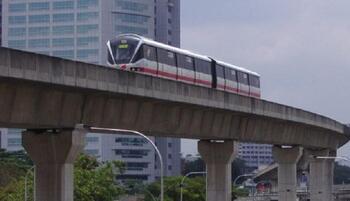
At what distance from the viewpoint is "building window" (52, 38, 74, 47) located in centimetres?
18600

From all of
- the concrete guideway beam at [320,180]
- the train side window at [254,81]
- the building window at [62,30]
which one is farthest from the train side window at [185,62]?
the building window at [62,30]

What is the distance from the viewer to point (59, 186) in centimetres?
4428

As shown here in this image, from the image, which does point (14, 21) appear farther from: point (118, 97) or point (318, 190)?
point (118, 97)

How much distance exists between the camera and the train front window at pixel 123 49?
176 ft

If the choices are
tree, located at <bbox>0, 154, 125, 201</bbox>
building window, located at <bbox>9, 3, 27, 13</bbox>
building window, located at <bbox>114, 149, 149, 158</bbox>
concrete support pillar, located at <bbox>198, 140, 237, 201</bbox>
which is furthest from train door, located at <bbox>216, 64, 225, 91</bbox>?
building window, located at <bbox>9, 3, 27, 13</bbox>

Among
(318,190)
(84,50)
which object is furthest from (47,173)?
(84,50)

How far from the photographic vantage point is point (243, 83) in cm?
6950

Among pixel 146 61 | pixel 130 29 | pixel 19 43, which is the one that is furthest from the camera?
pixel 130 29

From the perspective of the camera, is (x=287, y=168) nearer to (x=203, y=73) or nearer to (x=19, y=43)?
(x=203, y=73)

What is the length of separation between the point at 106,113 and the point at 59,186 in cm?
431

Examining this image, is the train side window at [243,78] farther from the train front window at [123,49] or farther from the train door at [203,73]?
the train front window at [123,49]

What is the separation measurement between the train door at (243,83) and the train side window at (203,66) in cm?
583

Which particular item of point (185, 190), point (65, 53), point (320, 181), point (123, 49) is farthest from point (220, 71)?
point (65, 53)

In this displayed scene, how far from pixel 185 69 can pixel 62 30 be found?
131525 millimetres
